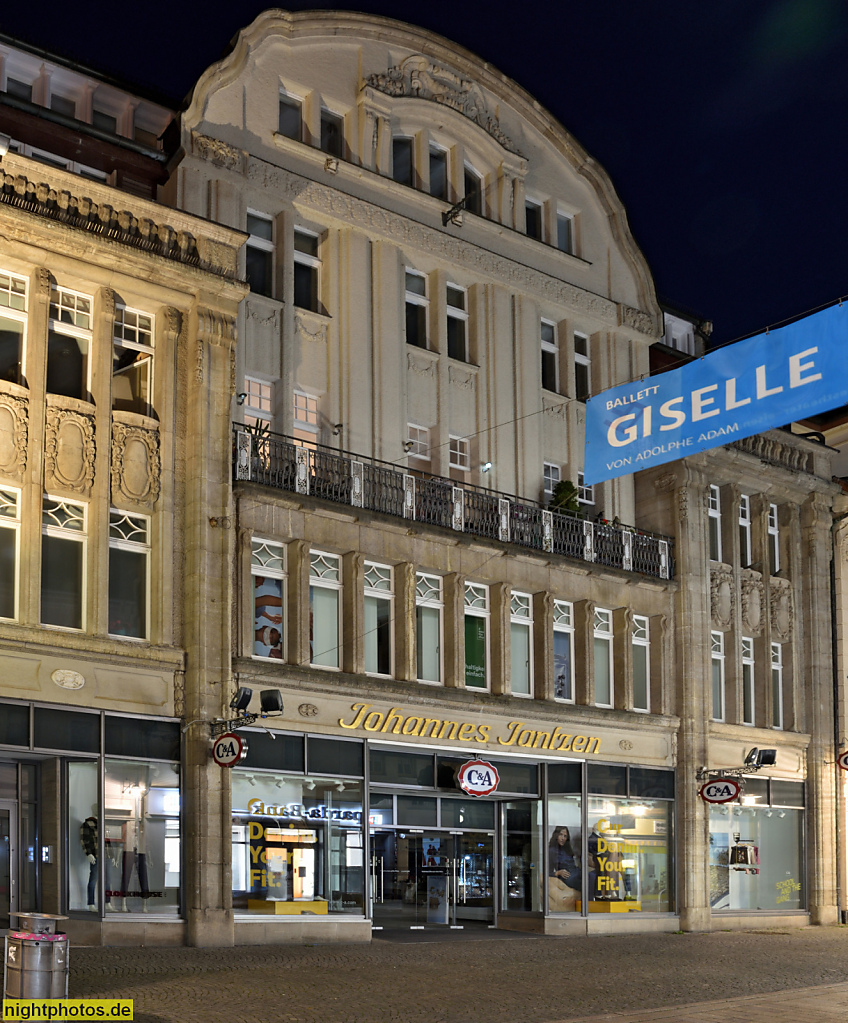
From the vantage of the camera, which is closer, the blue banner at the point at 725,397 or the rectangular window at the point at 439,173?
the blue banner at the point at 725,397

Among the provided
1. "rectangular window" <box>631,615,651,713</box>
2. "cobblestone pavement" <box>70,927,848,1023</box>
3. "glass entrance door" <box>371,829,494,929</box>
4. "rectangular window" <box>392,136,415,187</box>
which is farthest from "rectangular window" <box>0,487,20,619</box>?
"rectangular window" <box>631,615,651,713</box>

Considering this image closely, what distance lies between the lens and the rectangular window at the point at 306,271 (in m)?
28.1

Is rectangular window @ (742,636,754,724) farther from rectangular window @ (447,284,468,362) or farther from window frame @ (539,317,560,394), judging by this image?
rectangular window @ (447,284,468,362)

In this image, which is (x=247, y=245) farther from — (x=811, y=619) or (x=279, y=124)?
(x=811, y=619)

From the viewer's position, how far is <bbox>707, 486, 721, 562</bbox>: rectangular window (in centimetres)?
3409

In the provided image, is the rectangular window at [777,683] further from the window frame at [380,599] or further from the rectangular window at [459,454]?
the window frame at [380,599]

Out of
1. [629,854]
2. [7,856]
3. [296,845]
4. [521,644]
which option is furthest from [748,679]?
[7,856]

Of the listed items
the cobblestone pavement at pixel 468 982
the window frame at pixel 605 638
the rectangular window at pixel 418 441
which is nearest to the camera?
the cobblestone pavement at pixel 468 982

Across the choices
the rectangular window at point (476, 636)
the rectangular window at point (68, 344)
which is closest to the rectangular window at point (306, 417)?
the rectangular window at point (476, 636)

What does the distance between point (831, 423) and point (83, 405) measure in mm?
27530

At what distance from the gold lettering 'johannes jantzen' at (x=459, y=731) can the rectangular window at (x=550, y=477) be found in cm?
555

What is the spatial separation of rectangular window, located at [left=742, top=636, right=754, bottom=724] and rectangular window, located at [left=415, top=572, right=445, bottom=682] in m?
10.1

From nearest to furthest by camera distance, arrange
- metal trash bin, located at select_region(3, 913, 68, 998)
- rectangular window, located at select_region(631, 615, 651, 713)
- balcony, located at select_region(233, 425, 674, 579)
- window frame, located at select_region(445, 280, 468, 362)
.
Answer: metal trash bin, located at select_region(3, 913, 68, 998), balcony, located at select_region(233, 425, 674, 579), window frame, located at select_region(445, 280, 468, 362), rectangular window, located at select_region(631, 615, 651, 713)

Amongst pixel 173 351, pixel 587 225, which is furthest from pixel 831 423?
pixel 173 351
